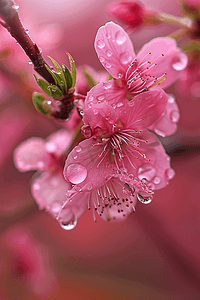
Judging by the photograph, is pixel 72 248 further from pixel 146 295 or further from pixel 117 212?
pixel 117 212

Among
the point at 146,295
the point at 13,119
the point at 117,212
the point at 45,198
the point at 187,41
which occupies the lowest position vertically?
the point at 146,295

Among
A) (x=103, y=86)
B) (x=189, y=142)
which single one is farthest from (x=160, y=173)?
(x=189, y=142)

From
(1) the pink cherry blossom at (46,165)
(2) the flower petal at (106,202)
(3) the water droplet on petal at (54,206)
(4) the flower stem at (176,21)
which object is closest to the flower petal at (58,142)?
(1) the pink cherry blossom at (46,165)

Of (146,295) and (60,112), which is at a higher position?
(60,112)

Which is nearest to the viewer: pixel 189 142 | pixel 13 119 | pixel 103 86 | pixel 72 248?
pixel 103 86

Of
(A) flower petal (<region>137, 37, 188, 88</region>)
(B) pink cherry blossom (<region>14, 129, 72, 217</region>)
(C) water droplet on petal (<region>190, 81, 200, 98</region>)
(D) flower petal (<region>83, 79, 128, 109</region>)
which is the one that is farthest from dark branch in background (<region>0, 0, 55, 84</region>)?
(C) water droplet on petal (<region>190, 81, 200, 98</region>)

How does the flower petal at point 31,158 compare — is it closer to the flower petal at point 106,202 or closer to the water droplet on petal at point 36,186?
the water droplet on petal at point 36,186
